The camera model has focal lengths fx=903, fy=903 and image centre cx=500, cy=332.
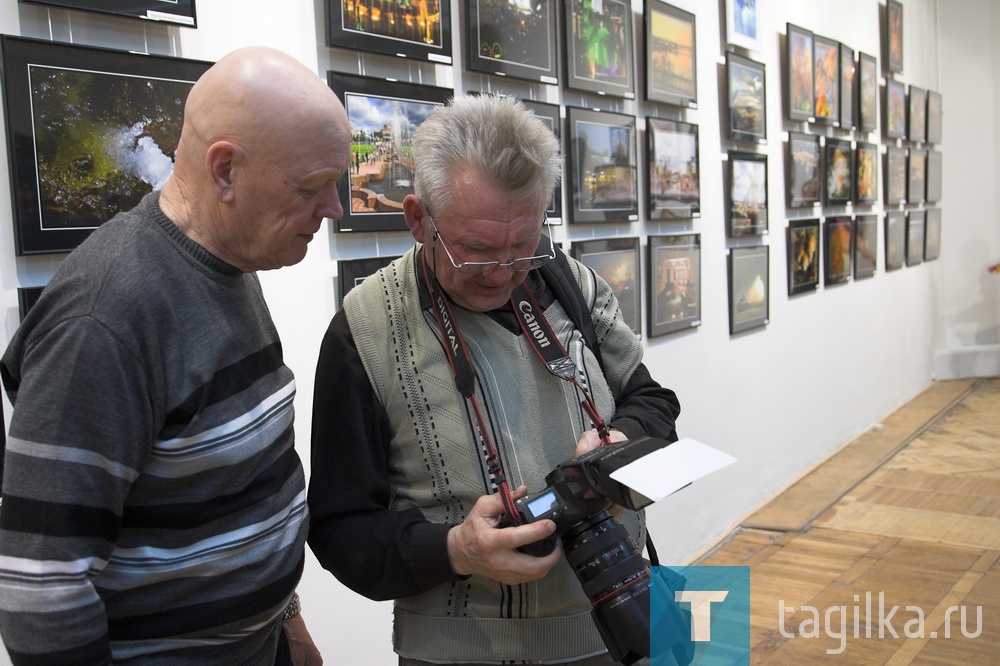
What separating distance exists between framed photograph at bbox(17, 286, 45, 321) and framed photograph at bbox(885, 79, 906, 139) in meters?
7.54

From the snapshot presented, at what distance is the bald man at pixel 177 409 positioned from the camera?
1.05 metres

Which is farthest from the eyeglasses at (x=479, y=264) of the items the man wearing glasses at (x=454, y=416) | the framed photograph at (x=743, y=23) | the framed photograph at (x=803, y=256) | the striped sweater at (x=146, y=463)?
the framed photograph at (x=803, y=256)

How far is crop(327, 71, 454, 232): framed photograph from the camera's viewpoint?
273cm

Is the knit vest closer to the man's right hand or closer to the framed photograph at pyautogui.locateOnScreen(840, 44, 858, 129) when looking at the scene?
the man's right hand

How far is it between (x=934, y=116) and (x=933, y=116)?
6cm

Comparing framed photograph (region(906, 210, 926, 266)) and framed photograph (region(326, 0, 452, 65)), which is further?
framed photograph (region(906, 210, 926, 266))

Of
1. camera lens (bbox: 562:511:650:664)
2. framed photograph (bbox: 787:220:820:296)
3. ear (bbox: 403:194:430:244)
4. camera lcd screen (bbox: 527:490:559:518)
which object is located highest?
ear (bbox: 403:194:430:244)

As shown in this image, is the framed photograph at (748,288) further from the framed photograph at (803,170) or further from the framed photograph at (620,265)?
the framed photograph at (620,265)

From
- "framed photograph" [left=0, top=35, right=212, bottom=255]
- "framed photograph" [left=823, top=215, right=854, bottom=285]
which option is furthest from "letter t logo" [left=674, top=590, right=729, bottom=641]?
"framed photograph" [left=823, top=215, right=854, bottom=285]

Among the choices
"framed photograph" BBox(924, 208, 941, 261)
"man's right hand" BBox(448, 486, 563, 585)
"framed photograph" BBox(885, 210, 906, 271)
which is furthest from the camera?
"framed photograph" BBox(924, 208, 941, 261)

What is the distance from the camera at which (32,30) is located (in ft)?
6.40

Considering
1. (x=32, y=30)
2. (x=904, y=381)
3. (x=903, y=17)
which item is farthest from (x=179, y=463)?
(x=903, y=17)

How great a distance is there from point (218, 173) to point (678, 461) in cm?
77

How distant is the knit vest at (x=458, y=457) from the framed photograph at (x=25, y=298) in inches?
31.7
